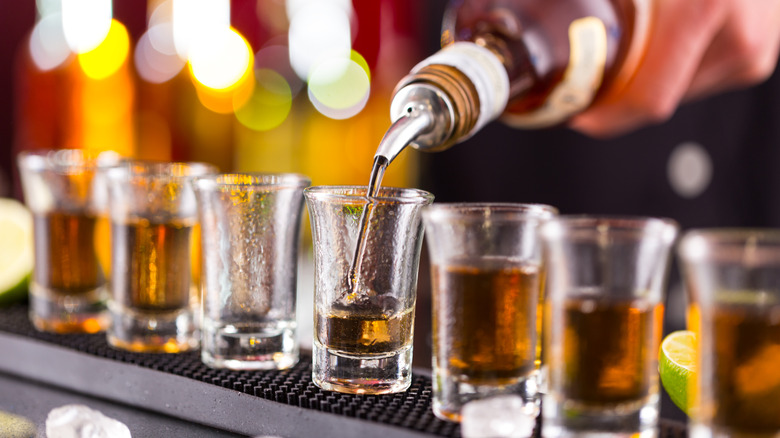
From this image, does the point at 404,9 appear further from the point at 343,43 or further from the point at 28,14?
the point at 28,14

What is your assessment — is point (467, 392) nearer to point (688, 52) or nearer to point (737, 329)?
point (737, 329)

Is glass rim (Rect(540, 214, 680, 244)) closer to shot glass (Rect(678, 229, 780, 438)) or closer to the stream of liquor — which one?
shot glass (Rect(678, 229, 780, 438))

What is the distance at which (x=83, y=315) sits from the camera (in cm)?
112

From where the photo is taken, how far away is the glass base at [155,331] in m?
0.99

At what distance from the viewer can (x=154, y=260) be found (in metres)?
0.99

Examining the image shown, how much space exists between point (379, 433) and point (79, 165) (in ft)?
2.01

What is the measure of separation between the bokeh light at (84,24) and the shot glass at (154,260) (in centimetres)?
120

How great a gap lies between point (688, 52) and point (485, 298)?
820 millimetres

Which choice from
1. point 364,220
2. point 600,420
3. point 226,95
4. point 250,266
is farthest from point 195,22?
point 600,420

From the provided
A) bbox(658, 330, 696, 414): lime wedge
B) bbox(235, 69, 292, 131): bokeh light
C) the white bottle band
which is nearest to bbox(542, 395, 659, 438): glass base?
bbox(658, 330, 696, 414): lime wedge

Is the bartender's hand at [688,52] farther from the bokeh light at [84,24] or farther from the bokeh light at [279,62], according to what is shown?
the bokeh light at [84,24]

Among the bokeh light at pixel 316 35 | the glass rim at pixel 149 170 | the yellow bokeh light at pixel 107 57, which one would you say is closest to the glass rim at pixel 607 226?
the glass rim at pixel 149 170

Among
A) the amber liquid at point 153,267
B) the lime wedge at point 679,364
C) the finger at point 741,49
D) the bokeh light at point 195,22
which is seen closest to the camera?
the lime wedge at point 679,364

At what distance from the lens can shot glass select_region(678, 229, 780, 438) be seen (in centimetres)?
56
